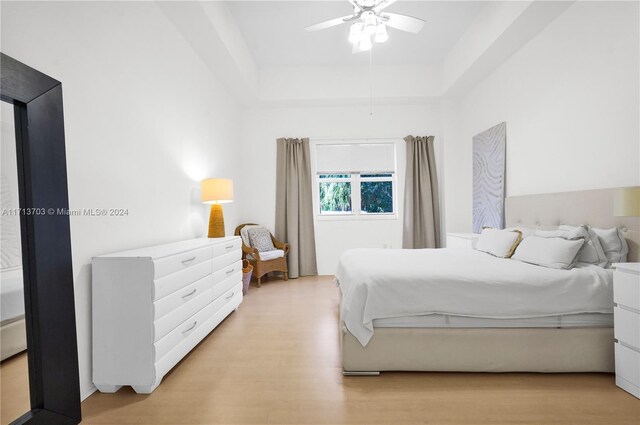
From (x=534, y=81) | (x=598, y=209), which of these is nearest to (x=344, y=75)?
(x=534, y=81)

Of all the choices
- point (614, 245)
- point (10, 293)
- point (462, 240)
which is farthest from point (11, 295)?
point (462, 240)

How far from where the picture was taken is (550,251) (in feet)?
7.57

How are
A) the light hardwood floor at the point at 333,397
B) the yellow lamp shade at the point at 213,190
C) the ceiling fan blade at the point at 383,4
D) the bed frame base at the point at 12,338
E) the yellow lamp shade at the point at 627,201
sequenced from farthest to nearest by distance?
the yellow lamp shade at the point at 213,190 < the ceiling fan blade at the point at 383,4 < the yellow lamp shade at the point at 627,201 < the light hardwood floor at the point at 333,397 < the bed frame base at the point at 12,338

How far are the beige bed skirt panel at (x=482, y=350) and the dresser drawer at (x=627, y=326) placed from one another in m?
0.14

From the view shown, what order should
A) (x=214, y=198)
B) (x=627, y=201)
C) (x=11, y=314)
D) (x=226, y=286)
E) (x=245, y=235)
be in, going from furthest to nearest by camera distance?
(x=245, y=235) → (x=214, y=198) → (x=226, y=286) → (x=627, y=201) → (x=11, y=314)

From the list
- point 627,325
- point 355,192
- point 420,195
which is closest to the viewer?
point 627,325

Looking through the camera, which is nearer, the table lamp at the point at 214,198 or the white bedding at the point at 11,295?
the white bedding at the point at 11,295

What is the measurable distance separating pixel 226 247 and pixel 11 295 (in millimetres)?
1705

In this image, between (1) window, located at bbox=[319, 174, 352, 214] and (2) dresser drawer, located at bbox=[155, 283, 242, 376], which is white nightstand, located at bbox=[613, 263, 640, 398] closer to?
(2) dresser drawer, located at bbox=[155, 283, 242, 376]

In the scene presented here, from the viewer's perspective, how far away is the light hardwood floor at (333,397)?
1620 millimetres

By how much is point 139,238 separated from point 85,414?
1073mm

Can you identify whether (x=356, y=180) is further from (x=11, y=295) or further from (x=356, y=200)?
(x=11, y=295)

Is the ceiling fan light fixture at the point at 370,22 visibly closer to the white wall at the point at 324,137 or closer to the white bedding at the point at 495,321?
the white bedding at the point at 495,321

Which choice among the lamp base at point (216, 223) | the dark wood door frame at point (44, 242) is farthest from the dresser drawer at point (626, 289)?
the lamp base at point (216, 223)
